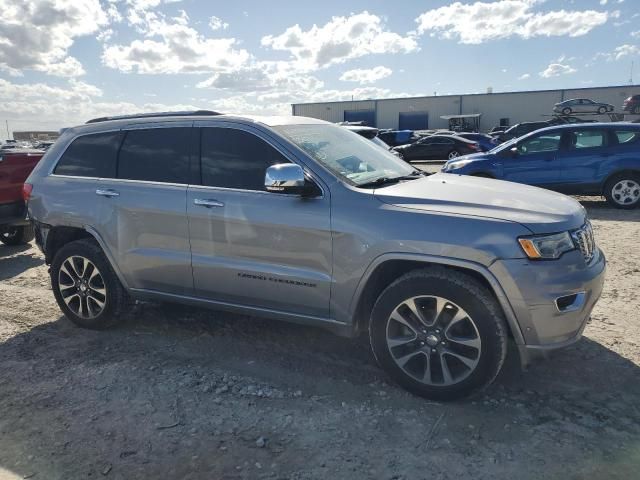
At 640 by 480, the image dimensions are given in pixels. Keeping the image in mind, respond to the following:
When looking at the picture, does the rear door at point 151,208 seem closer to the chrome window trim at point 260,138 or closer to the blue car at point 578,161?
the chrome window trim at point 260,138

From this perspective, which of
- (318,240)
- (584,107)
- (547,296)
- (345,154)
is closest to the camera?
(547,296)

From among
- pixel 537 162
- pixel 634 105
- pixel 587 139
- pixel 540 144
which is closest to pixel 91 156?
pixel 537 162

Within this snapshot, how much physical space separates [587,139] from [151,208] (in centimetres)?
884

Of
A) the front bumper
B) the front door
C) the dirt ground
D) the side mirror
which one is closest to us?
the dirt ground

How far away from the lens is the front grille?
10.2ft

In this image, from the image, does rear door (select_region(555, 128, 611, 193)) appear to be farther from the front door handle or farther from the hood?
the front door handle

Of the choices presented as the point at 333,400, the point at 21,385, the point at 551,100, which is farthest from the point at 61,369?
the point at 551,100

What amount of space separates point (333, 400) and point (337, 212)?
1.21 m

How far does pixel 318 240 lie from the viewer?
11.1 feet

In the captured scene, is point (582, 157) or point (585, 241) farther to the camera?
point (582, 157)

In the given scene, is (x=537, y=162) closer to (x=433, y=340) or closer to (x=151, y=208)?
(x=433, y=340)

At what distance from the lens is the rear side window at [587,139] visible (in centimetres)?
969

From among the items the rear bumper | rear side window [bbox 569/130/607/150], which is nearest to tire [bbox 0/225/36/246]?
the rear bumper

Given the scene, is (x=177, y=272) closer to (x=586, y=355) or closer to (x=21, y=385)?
(x=21, y=385)
